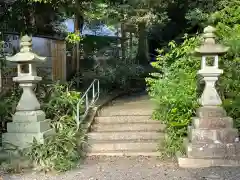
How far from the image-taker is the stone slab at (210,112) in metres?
5.90

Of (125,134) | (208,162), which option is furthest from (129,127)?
(208,162)

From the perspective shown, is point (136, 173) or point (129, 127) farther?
point (129, 127)

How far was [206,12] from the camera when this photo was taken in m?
9.43

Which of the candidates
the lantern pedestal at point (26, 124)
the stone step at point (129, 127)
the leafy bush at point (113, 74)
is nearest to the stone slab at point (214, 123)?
the stone step at point (129, 127)

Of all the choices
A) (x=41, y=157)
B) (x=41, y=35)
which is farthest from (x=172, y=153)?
(x=41, y=35)

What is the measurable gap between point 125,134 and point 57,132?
163 centimetres

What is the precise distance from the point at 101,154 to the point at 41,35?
17.2ft

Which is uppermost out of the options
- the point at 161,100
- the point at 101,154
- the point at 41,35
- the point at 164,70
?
the point at 41,35

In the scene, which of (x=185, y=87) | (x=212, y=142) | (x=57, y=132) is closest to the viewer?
(x=212, y=142)

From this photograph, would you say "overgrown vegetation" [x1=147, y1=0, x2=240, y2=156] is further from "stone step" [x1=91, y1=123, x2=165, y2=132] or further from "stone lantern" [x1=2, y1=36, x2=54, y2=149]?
"stone lantern" [x1=2, y1=36, x2=54, y2=149]

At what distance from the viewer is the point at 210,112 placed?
5.91 m

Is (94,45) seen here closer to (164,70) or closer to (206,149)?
(164,70)

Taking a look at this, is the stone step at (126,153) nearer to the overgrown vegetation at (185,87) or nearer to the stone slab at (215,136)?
the overgrown vegetation at (185,87)

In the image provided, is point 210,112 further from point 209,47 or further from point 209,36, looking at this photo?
point 209,36
